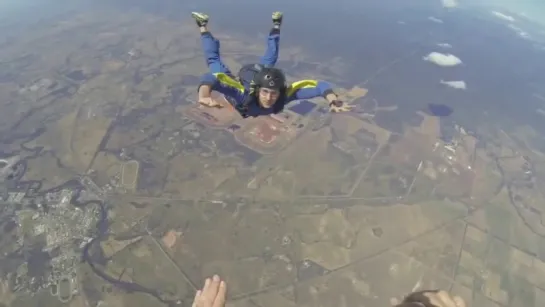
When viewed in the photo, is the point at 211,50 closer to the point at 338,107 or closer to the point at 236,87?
the point at 236,87

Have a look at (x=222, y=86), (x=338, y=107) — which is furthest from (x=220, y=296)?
(x=222, y=86)

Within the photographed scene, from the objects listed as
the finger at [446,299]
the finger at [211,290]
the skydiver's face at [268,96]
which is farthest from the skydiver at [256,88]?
the finger at [446,299]

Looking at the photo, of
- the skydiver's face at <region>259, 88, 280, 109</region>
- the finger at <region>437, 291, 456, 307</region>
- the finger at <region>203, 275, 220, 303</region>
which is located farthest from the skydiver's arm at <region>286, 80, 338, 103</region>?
the finger at <region>437, 291, 456, 307</region>

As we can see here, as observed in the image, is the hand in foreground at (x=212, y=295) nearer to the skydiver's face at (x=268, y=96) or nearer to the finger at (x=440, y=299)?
the finger at (x=440, y=299)

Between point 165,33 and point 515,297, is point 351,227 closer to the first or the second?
point 515,297

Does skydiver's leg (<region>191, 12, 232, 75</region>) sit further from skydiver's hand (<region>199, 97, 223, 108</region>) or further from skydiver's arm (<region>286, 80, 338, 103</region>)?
skydiver's hand (<region>199, 97, 223, 108</region>)

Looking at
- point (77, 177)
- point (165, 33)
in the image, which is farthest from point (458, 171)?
point (165, 33)

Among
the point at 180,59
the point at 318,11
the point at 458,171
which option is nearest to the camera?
the point at 458,171
